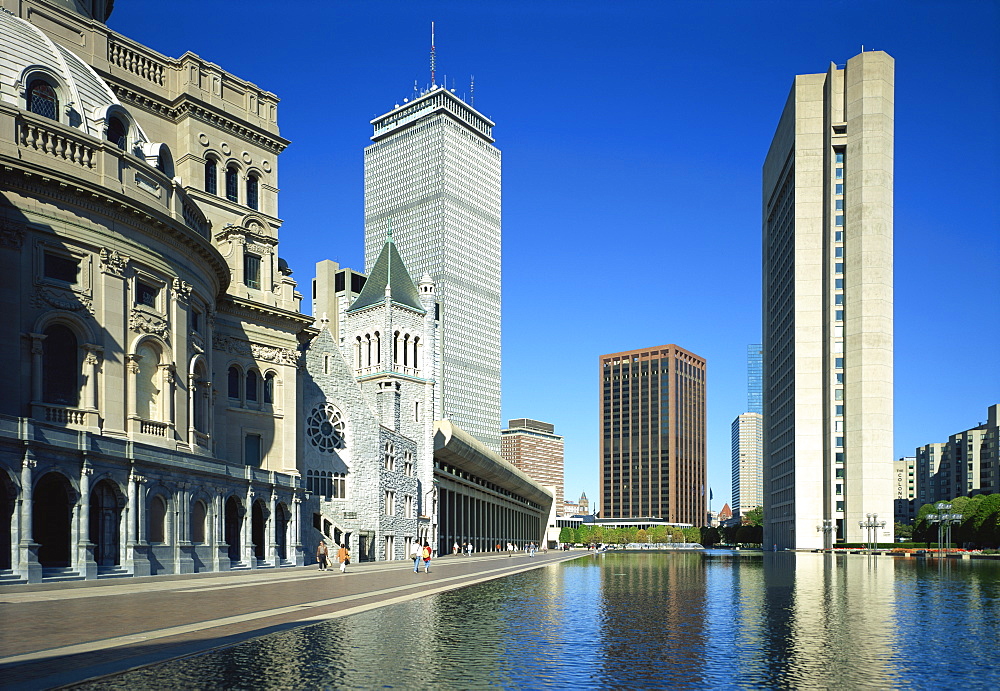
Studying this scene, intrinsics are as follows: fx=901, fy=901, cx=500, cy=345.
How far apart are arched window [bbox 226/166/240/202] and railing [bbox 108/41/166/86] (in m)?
7.16

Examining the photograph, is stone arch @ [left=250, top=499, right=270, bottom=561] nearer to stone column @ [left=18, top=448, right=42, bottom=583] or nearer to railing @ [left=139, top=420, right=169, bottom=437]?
railing @ [left=139, top=420, right=169, bottom=437]

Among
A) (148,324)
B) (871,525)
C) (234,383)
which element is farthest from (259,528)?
(871,525)

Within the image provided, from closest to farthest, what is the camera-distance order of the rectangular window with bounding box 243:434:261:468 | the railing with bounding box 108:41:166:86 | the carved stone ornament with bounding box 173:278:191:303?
1. the carved stone ornament with bounding box 173:278:191:303
2. the railing with bounding box 108:41:166:86
3. the rectangular window with bounding box 243:434:261:468

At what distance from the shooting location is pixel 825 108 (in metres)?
119

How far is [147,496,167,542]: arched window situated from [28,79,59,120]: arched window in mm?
20150

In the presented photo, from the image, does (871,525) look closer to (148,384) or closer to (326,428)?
(326,428)

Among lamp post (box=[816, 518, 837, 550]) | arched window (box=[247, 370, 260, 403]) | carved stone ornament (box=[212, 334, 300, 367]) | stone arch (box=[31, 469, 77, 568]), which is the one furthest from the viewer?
lamp post (box=[816, 518, 837, 550])

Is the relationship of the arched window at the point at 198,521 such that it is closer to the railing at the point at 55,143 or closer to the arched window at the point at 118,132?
the railing at the point at 55,143

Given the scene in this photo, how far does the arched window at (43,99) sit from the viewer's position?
44.5 metres

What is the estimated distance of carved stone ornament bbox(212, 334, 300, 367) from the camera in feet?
194

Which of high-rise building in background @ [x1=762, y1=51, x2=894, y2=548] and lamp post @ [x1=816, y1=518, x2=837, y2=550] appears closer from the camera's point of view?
high-rise building in background @ [x1=762, y1=51, x2=894, y2=548]

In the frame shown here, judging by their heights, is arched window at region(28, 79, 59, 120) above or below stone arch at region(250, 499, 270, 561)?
above

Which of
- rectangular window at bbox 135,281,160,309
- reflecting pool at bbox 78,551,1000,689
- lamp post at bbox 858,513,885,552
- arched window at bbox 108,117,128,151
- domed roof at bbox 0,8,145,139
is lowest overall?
lamp post at bbox 858,513,885,552

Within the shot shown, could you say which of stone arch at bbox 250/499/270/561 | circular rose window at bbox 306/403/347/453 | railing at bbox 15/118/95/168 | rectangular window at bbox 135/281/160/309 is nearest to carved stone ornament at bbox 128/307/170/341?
rectangular window at bbox 135/281/160/309
